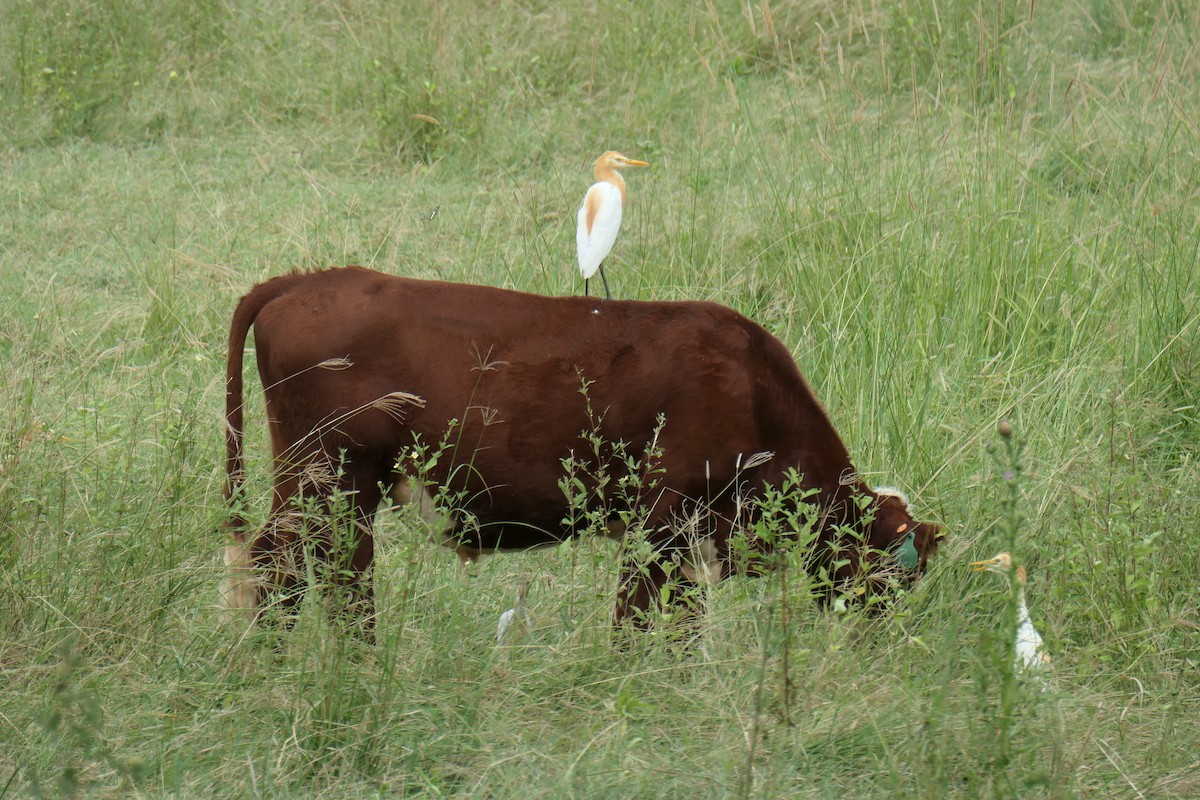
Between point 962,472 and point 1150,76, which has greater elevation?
point 1150,76

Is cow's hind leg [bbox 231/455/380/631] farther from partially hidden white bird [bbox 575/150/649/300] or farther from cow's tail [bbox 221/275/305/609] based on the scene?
partially hidden white bird [bbox 575/150/649/300]

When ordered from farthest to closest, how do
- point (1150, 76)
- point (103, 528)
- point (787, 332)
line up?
point (1150, 76)
point (787, 332)
point (103, 528)

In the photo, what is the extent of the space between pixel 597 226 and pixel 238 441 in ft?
4.81

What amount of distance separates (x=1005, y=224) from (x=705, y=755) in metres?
3.31

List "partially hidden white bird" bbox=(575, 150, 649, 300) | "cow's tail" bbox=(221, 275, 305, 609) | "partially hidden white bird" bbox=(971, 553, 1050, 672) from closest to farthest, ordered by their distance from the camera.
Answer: "partially hidden white bird" bbox=(971, 553, 1050, 672), "cow's tail" bbox=(221, 275, 305, 609), "partially hidden white bird" bbox=(575, 150, 649, 300)

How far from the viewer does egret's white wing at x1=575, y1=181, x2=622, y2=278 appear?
4.29 meters

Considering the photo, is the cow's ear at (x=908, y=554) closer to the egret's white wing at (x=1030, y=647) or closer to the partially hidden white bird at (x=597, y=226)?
the egret's white wing at (x=1030, y=647)

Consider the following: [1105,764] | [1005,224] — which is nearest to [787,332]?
[1005,224]

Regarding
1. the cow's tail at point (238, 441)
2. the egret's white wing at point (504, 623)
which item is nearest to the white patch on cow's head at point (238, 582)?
the cow's tail at point (238, 441)

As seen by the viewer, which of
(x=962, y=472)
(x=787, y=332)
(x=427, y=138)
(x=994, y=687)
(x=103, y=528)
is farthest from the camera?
(x=427, y=138)

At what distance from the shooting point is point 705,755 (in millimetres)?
2529

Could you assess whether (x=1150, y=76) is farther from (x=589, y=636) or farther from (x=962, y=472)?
(x=589, y=636)

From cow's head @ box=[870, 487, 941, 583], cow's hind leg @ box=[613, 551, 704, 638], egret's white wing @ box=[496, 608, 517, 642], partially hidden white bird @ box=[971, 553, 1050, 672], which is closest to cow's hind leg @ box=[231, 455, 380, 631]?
egret's white wing @ box=[496, 608, 517, 642]

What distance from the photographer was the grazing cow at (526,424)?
320 cm
